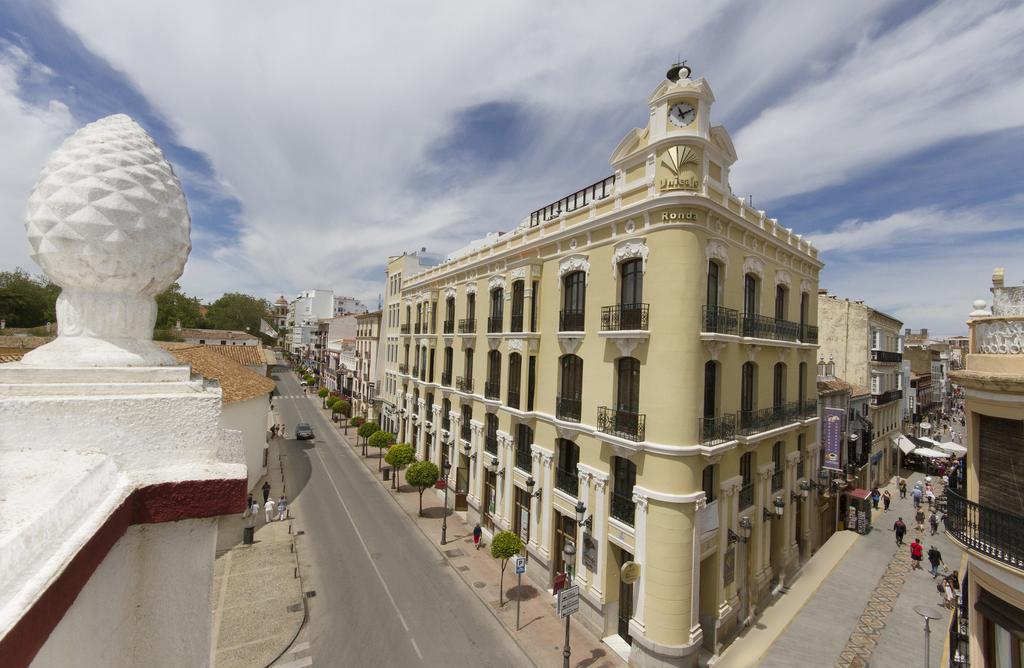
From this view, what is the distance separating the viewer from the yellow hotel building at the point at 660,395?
13336 millimetres

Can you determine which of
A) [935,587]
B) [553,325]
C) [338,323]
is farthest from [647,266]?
[338,323]

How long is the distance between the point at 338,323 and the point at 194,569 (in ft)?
266

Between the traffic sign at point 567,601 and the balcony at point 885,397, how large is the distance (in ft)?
97.0

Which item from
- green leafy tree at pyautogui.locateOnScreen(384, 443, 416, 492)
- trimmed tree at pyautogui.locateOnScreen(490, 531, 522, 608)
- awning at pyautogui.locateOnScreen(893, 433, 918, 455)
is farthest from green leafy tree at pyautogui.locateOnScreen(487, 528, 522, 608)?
awning at pyautogui.locateOnScreen(893, 433, 918, 455)

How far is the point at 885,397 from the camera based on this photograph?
107 feet

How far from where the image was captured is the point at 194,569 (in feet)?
8.04

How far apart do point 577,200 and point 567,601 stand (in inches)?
649

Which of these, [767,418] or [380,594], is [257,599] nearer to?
[380,594]

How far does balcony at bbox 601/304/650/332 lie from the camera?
46.2 ft

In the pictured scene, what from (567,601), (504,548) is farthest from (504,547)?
(567,601)

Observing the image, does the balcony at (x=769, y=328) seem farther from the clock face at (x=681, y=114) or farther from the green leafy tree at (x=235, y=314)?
the green leafy tree at (x=235, y=314)

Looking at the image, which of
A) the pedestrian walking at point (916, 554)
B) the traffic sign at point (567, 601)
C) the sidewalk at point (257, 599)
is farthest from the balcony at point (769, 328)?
the sidewalk at point (257, 599)

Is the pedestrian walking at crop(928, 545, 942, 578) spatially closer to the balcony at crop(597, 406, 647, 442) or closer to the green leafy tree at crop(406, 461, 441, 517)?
the balcony at crop(597, 406, 647, 442)

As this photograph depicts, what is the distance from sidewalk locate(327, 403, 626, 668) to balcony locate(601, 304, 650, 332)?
370 inches
